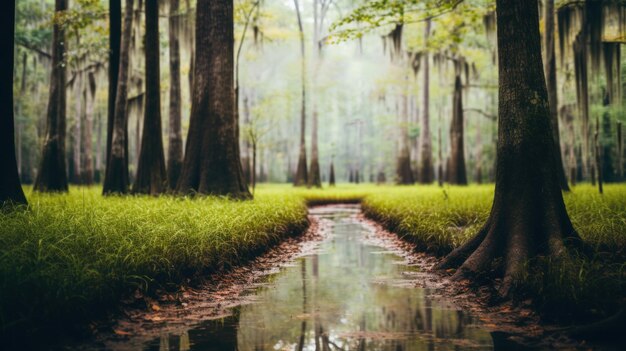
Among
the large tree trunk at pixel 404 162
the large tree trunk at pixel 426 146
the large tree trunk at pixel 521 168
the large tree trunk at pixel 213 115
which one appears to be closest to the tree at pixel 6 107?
the large tree trunk at pixel 213 115

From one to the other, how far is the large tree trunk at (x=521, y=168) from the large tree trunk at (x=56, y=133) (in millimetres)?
14070

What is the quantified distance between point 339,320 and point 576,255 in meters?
2.84

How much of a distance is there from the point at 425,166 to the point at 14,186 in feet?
76.6

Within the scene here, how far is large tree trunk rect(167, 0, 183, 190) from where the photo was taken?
16.1 metres

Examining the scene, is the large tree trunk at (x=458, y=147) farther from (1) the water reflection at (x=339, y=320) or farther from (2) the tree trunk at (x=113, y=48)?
(1) the water reflection at (x=339, y=320)

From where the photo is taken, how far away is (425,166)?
2800cm

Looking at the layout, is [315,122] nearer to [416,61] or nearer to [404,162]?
[404,162]

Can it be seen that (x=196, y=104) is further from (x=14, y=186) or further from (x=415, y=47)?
(x=415, y=47)

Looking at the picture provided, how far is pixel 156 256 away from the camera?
5402 mm

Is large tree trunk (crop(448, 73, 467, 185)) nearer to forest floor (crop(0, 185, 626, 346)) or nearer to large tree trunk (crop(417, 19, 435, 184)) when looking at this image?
large tree trunk (crop(417, 19, 435, 184))

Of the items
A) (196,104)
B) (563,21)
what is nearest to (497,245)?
(196,104)

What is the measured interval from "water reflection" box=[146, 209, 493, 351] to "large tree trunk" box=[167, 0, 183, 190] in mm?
10193

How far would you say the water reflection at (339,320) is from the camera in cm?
386

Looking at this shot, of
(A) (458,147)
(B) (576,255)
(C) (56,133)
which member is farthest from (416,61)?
(B) (576,255)
